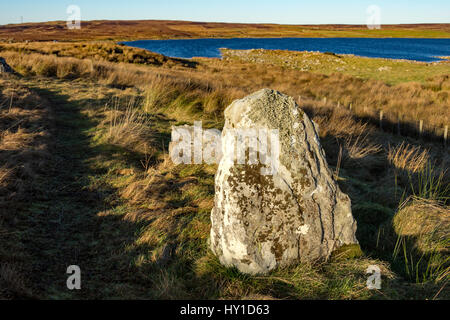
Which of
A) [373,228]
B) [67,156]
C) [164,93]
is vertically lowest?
[373,228]

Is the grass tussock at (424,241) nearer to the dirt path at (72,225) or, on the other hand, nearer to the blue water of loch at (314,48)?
the dirt path at (72,225)

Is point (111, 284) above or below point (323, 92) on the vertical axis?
below

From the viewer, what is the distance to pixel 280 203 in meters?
2.99

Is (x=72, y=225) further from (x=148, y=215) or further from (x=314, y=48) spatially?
(x=314, y=48)

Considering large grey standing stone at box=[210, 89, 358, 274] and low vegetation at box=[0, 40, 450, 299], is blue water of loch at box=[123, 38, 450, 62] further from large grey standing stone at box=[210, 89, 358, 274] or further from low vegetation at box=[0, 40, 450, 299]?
large grey standing stone at box=[210, 89, 358, 274]

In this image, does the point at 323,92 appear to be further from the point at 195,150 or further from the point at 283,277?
the point at 283,277

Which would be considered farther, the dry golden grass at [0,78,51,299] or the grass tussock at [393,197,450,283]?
the grass tussock at [393,197,450,283]

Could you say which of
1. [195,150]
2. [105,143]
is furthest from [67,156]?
[195,150]

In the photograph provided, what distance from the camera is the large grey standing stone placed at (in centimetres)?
298

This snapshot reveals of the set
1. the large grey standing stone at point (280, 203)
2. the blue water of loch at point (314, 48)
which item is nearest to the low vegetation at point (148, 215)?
the large grey standing stone at point (280, 203)

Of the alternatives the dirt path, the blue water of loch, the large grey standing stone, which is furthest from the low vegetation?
A: the blue water of loch

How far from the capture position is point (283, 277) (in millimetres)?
2885
